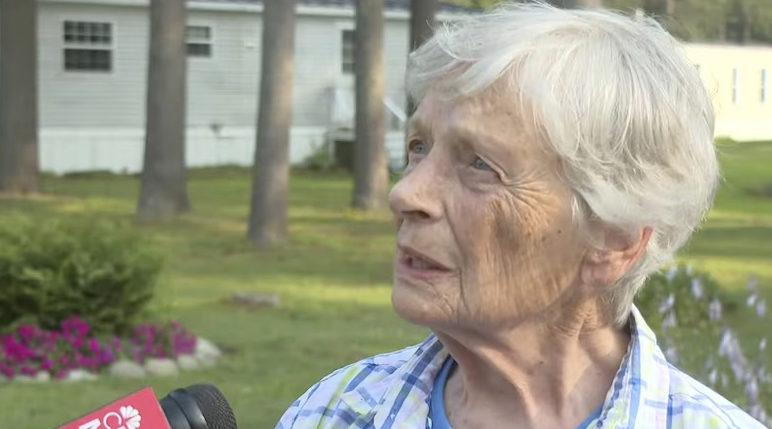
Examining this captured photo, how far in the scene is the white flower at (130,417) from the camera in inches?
73.8

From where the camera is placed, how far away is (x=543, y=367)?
2102 millimetres

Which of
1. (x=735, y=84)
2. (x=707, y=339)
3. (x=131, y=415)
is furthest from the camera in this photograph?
(x=735, y=84)

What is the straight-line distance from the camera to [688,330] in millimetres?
10023

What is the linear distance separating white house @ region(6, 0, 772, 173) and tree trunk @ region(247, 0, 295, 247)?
12.2 m

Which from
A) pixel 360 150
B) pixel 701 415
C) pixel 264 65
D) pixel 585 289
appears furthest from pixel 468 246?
pixel 360 150

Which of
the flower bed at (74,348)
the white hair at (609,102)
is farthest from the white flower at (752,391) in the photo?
the flower bed at (74,348)

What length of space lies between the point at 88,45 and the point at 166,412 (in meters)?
28.5

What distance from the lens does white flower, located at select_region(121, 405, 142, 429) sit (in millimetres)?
1875

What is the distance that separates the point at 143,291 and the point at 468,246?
8123 millimetres

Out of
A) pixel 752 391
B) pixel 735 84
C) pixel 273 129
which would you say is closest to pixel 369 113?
pixel 273 129

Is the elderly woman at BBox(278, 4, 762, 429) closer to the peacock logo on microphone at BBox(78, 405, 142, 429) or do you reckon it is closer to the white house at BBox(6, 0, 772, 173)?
the peacock logo on microphone at BBox(78, 405, 142, 429)

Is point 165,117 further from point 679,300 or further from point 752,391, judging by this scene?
point 752,391

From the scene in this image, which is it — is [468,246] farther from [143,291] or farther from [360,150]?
[360,150]

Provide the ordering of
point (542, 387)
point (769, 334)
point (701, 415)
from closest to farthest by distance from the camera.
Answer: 1. point (701, 415)
2. point (542, 387)
3. point (769, 334)
